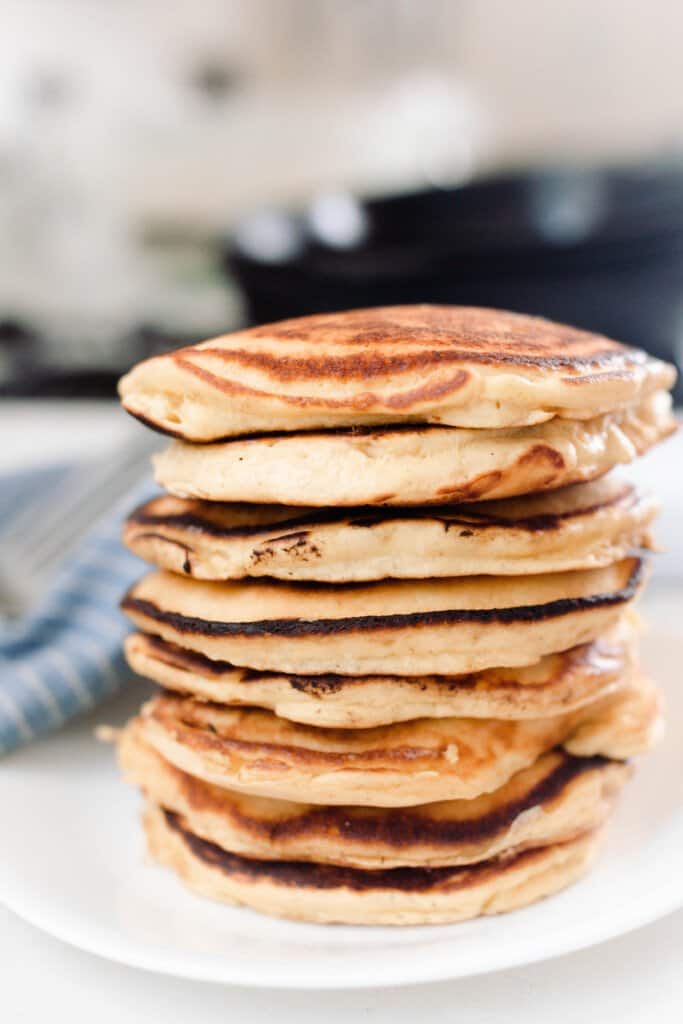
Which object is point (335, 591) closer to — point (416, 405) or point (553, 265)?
point (416, 405)

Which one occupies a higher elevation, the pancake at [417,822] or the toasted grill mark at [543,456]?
the toasted grill mark at [543,456]

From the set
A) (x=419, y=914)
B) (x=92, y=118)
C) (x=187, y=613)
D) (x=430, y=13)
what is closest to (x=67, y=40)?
(x=92, y=118)

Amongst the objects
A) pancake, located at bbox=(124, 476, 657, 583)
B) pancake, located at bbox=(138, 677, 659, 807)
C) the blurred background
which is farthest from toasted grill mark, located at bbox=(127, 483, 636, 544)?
the blurred background

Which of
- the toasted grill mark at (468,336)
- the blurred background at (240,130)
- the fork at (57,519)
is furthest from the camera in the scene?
the blurred background at (240,130)

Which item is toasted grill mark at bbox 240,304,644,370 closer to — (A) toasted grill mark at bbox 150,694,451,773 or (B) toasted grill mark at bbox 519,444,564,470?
(B) toasted grill mark at bbox 519,444,564,470

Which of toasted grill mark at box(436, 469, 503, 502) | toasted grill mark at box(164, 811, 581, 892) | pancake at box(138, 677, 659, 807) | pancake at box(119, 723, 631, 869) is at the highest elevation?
toasted grill mark at box(436, 469, 503, 502)

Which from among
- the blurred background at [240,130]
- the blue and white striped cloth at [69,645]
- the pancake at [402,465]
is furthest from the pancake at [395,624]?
the blurred background at [240,130]

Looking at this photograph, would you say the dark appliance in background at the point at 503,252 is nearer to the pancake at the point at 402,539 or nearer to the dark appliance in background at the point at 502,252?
the dark appliance in background at the point at 502,252
